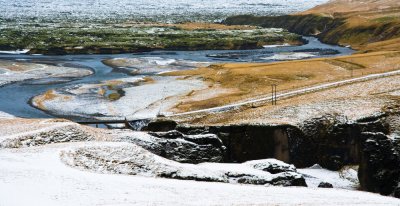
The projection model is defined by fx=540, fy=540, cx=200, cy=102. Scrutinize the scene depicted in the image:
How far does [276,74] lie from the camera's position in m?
99.5

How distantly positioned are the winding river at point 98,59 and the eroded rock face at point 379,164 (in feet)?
156

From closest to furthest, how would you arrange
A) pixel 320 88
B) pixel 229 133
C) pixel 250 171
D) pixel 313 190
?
pixel 313 190 < pixel 250 171 < pixel 229 133 < pixel 320 88

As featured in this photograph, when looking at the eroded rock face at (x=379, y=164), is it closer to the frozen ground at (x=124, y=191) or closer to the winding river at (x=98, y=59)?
the frozen ground at (x=124, y=191)

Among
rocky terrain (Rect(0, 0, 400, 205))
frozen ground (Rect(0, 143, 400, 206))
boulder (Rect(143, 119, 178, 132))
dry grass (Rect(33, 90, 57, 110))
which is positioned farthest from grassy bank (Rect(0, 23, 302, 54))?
frozen ground (Rect(0, 143, 400, 206))

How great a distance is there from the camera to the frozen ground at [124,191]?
114 feet

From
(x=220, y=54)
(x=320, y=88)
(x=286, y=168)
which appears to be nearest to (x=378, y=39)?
(x=220, y=54)

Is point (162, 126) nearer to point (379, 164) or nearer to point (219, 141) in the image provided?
point (219, 141)

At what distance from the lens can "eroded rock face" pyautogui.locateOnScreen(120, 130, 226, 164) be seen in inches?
1943

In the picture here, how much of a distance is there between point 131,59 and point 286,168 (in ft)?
318

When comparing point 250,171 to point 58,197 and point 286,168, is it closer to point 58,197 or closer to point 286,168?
point 286,168

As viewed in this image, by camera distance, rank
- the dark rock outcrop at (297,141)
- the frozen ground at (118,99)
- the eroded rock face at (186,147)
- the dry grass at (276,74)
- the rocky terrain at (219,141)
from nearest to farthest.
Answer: the rocky terrain at (219,141) < the eroded rock face at (186,147) < the dark rock outcrop at (297,141) < the frozen ground at (118,99) < the dry grass at (276,74)

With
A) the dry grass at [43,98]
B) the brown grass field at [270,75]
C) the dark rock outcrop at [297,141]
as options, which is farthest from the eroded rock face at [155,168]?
the dry grass at [43,98]

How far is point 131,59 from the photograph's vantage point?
137 metres

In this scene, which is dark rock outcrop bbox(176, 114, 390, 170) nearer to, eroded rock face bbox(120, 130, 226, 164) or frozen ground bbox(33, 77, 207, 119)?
eroded rock face bbox(120, 130, 226, 164)
